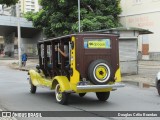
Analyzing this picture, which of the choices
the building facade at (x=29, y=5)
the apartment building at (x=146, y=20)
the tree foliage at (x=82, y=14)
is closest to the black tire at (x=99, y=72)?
the tree foliage at (x=82, y=14)

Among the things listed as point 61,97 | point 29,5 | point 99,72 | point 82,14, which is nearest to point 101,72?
point 99,72

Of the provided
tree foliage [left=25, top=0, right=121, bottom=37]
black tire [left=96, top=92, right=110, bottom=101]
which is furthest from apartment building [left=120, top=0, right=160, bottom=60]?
black tire [left=96, top=92, right=110, bottom=101]

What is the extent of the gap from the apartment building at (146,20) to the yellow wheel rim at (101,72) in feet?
91.9

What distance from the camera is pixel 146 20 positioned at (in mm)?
41188

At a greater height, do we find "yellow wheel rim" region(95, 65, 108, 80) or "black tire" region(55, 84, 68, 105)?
"yellow wheel rim" region(95, 65, 108, 80)

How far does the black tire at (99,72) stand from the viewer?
12.5m

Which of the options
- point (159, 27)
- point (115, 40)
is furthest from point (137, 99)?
point (159, 27)

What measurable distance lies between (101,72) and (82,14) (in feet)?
96.3

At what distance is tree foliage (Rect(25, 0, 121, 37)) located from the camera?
134 feet

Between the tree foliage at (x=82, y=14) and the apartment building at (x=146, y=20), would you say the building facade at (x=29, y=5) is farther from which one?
the apartment building at (x=146, y=20)

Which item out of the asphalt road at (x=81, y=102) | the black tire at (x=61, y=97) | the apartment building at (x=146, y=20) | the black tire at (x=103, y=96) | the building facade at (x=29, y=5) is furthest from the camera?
the building facade at (x=29, y=5)

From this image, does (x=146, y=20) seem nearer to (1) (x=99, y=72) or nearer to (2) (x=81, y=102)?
(2) (x=81, y=102)

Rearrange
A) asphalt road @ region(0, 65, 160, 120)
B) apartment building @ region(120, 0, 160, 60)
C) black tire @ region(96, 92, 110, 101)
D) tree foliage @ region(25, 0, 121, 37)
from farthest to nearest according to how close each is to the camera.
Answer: tree foliage @ region(25, 0, 121, 37) → apartment building @ region(120, 0, 160, 60) → black tire @ region(96, 92, 110, 101) → asphalt road @ region(0, 65, 160, 120)

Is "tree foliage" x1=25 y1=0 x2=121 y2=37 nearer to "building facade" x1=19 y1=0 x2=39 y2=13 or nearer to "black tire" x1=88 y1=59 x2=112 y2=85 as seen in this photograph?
"black tire" x1=88 y1=59 x2=112 y2=85
